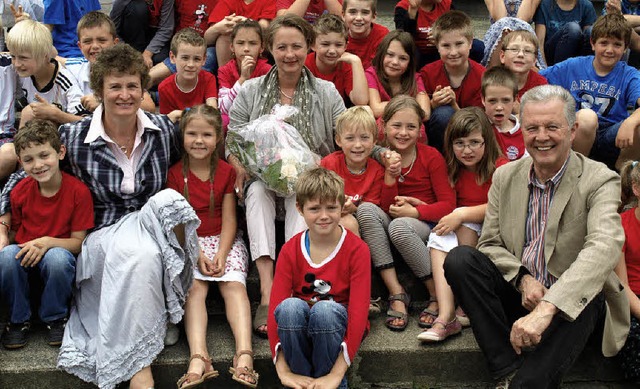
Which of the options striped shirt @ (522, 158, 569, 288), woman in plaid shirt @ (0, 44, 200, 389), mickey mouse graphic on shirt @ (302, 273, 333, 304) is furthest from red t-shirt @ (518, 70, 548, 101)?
woman in plaid shirt @ (0, 44, 200, 389)

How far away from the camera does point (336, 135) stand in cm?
401

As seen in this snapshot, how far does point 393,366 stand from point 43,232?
1705 mm

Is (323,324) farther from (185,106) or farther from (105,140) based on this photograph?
(185,106)

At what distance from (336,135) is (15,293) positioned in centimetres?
170

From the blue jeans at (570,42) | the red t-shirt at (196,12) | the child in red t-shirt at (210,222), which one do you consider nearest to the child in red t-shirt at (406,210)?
the child in red t-shirt at (210,222)

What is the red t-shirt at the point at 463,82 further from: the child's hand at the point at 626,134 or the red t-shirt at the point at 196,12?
the red t-shirt at the point at 196,12

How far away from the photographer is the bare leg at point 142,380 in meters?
3.27

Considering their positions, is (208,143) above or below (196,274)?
above

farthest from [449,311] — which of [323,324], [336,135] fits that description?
[336,135]

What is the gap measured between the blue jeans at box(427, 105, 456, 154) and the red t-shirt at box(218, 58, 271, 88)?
1027 mm

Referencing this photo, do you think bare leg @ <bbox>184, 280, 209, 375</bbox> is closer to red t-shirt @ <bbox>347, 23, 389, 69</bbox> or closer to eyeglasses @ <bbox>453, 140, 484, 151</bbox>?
eyeglasses @ <bbox>453, 140, 484, 151</bbox>

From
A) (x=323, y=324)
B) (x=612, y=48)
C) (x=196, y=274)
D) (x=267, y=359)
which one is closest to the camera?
(x=323, y=324)

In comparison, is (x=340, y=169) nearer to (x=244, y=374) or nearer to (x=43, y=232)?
(x=244, y=374)

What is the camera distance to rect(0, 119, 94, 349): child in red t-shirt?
3.47 meters
